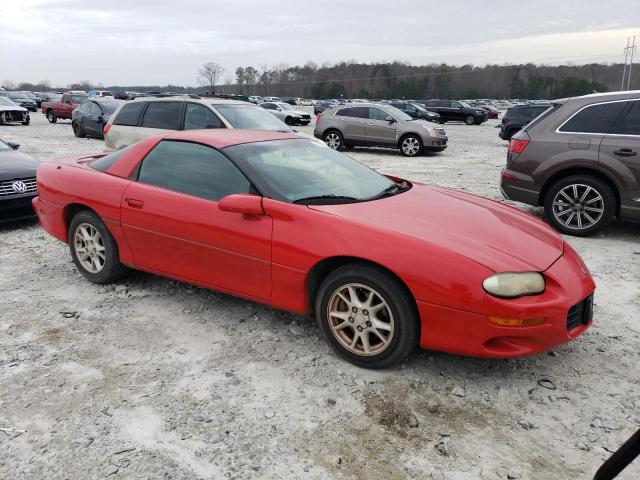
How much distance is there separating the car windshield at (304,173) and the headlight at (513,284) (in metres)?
1.14

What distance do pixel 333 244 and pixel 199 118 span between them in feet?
20.7

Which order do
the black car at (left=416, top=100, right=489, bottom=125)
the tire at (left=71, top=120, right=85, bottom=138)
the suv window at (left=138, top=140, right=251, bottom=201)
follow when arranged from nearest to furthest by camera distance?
1. the suv window at (left=138, top=140, right=251, bottom=201)
2. the tire at (left=71, top=120, right=85, bottom=138)
3. the black car at (left=416, top=100, right=489, bottom=125)

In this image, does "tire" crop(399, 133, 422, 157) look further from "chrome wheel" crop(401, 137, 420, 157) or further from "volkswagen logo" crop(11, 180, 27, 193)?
"volkswagen logo" crop(11, 180, 27, 193)

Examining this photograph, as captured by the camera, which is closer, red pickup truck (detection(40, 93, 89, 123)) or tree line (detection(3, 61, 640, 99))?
red pickup truck (detection(40, 93, 89, 123))

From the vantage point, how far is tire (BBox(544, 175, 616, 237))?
5.78m

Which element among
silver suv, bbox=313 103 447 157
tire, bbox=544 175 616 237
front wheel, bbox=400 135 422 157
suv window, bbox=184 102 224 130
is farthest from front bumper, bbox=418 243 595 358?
front wheel, bbox=400 135 422 157

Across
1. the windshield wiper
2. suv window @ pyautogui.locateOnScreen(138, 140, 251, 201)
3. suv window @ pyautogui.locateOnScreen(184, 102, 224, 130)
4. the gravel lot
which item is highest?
suv window @ pyautogui.locateOnScreen(184, 102, 224, 130)

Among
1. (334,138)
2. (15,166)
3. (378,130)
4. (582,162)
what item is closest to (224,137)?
(15,166)

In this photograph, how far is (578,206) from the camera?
598cm

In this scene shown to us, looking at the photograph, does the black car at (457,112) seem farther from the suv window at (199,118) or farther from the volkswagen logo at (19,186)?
the volkswagen logo at (19,186)

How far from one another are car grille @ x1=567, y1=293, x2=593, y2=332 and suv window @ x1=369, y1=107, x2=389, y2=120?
12.5 metres

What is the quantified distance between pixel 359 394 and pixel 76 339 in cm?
203

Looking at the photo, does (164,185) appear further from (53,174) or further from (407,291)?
(407,291)

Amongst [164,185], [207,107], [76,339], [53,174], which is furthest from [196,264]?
[207,107]
